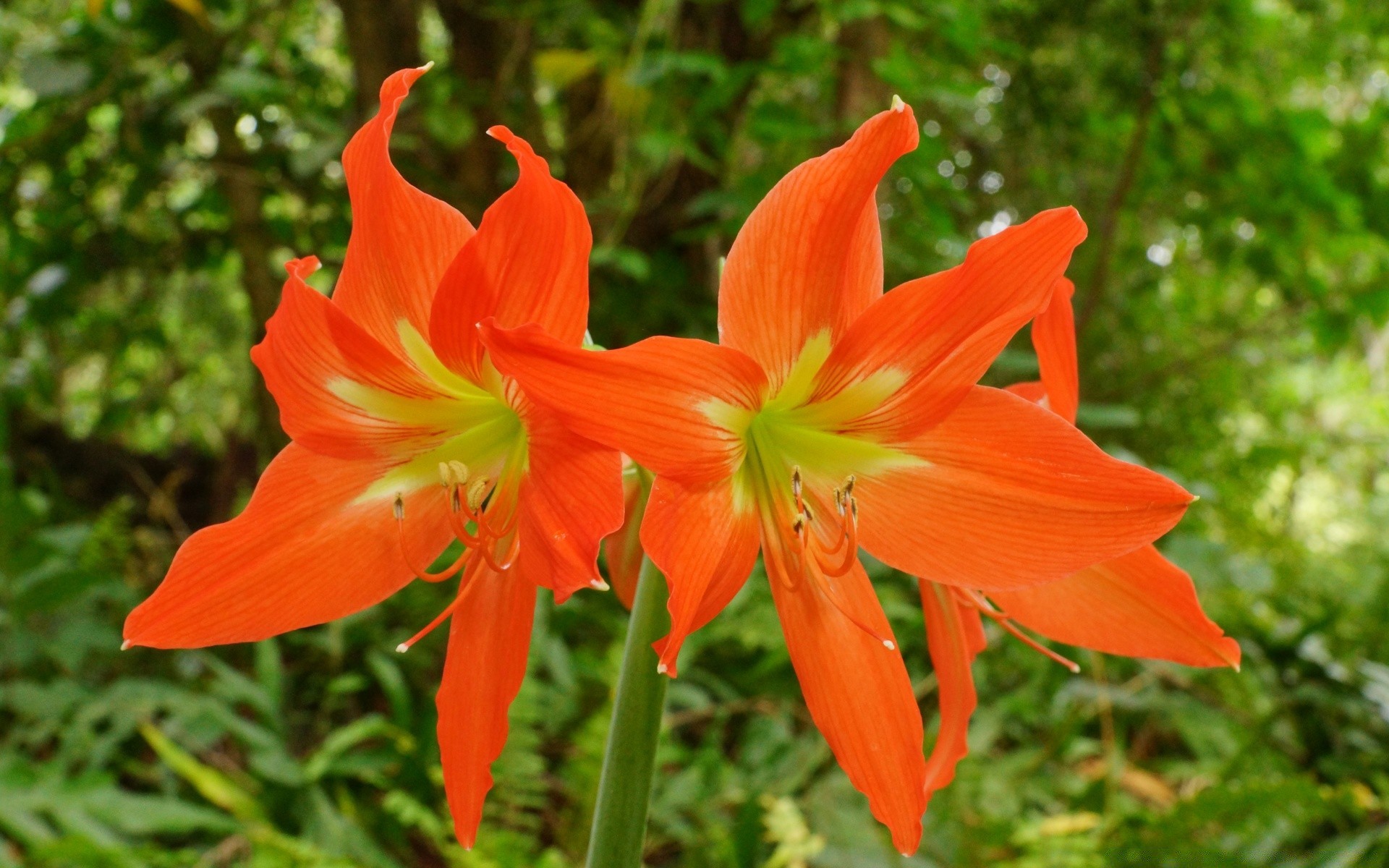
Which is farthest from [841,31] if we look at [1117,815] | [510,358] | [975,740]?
[510,358]

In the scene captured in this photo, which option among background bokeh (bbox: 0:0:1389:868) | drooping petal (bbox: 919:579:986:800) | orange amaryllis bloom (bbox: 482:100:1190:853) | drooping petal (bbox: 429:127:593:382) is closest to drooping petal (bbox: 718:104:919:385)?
orange amaryllis bloom (bbox: 482:100:1190:853)

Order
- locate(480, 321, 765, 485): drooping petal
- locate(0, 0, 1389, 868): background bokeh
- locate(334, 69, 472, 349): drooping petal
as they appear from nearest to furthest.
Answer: locate(480, 321, 765, 485): drooping petal, locate(334, 69, 472, 349): drooping petal, locate(0, 0, 1389, 868): background bokeh

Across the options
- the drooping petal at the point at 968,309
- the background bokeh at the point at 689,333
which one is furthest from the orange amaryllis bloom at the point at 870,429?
the background bokeh at the point at 689,333

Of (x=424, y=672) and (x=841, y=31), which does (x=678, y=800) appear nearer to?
(x=424, y=672)

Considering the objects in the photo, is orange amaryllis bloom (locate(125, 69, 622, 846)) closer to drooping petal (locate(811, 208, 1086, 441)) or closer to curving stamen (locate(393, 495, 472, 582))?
curving stamen (locate(393, 495, 472, 582))

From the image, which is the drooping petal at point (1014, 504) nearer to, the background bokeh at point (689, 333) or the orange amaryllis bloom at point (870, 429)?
the orange amaryllis bloom at point (870, 429)

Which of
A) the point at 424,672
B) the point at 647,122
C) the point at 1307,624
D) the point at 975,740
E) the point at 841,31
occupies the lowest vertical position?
the point at 424,672
